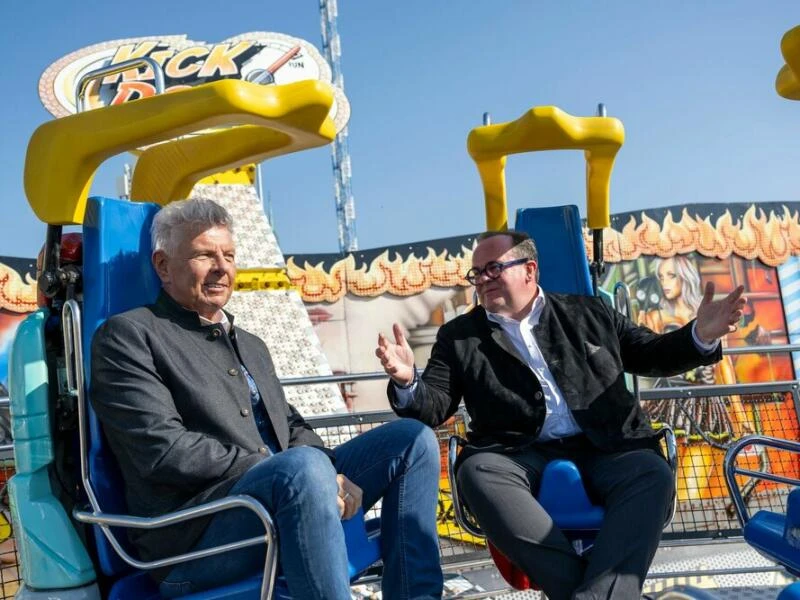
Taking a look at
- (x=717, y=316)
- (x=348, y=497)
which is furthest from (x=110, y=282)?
(x=717, y=316)

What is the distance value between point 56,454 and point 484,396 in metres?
1.29

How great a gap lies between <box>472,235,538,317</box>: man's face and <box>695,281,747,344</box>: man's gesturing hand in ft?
1.94

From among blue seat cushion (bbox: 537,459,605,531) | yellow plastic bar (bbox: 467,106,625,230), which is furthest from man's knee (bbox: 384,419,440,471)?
yellow plastic bar (bbox: 467,106,625,230)

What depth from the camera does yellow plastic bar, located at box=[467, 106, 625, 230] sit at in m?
2.81

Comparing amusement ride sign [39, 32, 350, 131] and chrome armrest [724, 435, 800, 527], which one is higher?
amusement ride sign [39, 32, 350, 131]

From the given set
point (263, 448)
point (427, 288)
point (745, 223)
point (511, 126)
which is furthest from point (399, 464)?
point (745, 223)

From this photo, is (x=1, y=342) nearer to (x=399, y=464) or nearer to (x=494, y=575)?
(x=494, y=575)

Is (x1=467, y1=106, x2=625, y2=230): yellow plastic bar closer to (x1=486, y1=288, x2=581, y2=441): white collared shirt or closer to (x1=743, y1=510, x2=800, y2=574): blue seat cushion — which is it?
(x1=486, y1=288, x2=581, y2=441): white collared shirt

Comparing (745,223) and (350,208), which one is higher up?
(350,208)

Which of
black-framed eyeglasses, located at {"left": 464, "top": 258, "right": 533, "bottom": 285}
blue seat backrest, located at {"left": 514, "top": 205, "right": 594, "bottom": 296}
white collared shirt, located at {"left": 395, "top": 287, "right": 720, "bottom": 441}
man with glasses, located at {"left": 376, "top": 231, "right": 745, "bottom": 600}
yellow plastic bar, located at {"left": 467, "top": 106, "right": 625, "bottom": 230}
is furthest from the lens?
blue seat backrest, located at {"left": 514, "top": 205, "right": 594, "bottom": 296}

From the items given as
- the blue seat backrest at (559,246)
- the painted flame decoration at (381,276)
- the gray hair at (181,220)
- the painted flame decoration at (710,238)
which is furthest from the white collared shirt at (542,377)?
the painted flame decoration at (710,238)

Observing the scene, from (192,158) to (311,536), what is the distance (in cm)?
140

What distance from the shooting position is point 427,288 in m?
13.5

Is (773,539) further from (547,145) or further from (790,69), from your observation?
(547,145)
